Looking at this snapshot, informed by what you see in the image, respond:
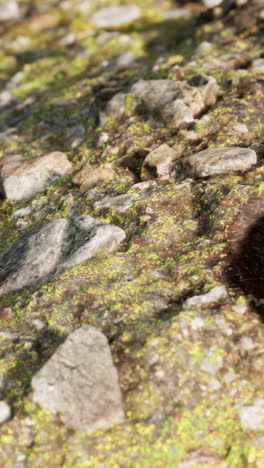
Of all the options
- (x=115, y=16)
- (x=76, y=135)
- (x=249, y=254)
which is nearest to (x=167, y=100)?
(x=76, y=135)

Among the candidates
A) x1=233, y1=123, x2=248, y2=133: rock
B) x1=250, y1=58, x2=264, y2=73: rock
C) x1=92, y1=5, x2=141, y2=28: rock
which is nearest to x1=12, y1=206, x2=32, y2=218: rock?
x1=233, y1=123, x2=248, y2=133: rock

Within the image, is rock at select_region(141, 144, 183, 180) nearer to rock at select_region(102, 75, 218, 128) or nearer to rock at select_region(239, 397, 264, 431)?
rock at select_region(102, 75, 218, 128)

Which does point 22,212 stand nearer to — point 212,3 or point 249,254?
point 249,254

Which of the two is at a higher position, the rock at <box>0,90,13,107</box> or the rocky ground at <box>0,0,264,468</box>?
the rock at <box>0,90,13,107</box>

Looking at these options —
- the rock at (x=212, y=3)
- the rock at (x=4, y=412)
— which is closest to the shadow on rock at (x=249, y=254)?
the rock at (x=4, y=412)

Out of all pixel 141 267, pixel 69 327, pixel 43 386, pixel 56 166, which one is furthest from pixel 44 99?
pixel 43 386

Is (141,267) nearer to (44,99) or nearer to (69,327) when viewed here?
(69,327)

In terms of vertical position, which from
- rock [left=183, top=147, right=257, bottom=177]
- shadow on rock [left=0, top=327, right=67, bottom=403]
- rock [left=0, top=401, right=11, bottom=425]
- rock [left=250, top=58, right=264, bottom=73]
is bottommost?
rock [left=250, top=58, right=264, bottom=73]
